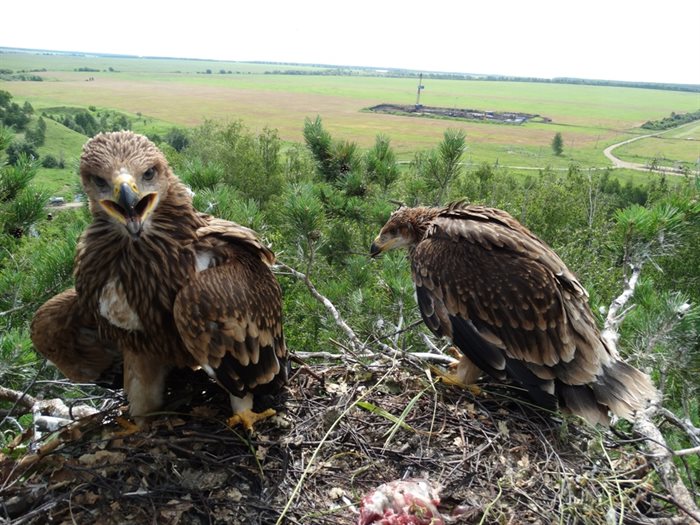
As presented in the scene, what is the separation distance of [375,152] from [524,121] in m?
79.5

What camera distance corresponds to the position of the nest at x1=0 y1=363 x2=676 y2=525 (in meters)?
2.45

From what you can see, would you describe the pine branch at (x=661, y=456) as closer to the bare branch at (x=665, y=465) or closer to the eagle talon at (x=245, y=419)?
the bare branch at (x=665, y=465)

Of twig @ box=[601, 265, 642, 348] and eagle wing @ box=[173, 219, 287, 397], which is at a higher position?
eagle wing @ box=[173, 219, 287, 397]

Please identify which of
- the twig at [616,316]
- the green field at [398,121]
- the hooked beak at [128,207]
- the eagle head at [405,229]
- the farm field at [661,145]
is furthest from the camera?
the green field at [398,121]

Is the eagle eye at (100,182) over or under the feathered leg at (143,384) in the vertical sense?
over

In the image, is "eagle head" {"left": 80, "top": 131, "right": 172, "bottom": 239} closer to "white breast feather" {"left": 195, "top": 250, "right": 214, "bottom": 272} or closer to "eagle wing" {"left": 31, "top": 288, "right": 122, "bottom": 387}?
"white breast feather" {"left": 195, "top": 250, "right": 214, "bottom": 272}

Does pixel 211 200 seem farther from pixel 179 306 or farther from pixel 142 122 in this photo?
pixel 142 122

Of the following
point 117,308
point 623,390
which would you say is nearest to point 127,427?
point 117,308

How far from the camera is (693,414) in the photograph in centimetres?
479

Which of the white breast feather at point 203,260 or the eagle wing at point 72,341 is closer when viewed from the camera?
the white breast feather at point 203,260

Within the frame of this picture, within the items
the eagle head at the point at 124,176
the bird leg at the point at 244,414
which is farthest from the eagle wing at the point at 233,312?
the eagle head at the point at 124,176

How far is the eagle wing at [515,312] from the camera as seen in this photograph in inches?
122

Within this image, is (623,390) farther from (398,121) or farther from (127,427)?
(398,121)

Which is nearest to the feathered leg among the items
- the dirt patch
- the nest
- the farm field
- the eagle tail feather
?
the nest
